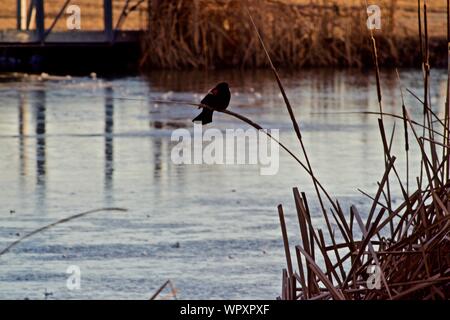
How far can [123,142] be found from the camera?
13.3 m

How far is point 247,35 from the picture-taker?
2294 cm

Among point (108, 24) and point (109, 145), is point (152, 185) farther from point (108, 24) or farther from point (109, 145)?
point (108, 24)

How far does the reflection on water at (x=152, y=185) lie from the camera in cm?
747

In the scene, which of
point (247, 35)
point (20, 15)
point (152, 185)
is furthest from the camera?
point (20, 15)

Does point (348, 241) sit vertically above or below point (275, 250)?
above

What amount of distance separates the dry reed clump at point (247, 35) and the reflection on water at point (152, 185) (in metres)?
3.78

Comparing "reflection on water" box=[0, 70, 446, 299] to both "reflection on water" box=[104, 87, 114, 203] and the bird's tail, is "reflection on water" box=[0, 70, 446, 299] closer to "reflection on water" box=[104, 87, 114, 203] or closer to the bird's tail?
"reflection on water" box=[104, 87, 114, 203]

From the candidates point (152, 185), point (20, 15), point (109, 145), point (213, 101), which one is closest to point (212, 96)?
point (213, 101)

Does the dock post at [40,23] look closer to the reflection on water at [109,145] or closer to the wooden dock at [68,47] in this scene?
the wooden dock at [68,47]

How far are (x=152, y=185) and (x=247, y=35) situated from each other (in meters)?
12.5

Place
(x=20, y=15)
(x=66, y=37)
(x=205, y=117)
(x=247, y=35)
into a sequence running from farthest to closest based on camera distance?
(x=20, y=15) → (x=66, y=37) → (x=247, y=35) → (x=205, y=117)
